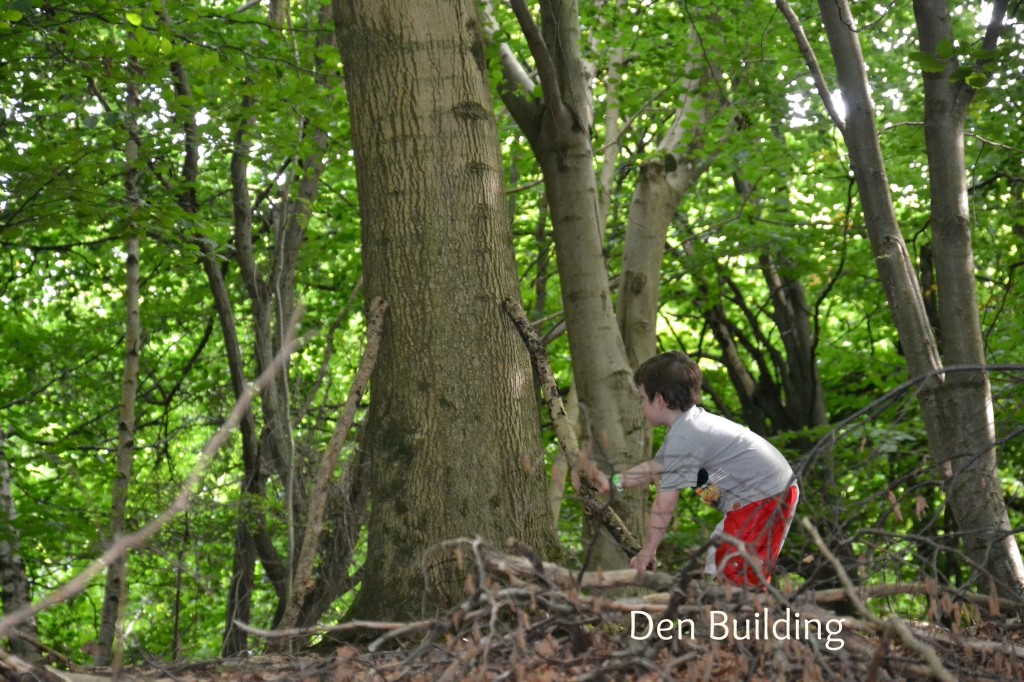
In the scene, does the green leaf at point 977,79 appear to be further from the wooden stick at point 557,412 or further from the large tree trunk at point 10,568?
the large tree trunk at point 10,568

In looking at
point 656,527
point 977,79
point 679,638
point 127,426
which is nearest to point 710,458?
point 656,527

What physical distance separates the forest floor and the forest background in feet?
0.61

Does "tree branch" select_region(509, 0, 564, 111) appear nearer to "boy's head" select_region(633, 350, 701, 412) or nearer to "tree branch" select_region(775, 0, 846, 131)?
"tree branch" select_region(775, 0, 846, 131)

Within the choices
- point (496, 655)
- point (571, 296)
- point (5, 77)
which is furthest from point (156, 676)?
point (5, 77)

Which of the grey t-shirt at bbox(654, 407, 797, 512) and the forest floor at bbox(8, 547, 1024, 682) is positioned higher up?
the grey t-shirt at bbox(654, 407, 797, 512)

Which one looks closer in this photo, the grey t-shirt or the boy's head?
the grey t-shirt

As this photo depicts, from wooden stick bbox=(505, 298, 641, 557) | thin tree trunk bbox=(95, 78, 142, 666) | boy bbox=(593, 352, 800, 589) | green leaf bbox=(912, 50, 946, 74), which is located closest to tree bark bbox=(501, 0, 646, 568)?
wooden stick bbox=(505, 298, 641, 557)

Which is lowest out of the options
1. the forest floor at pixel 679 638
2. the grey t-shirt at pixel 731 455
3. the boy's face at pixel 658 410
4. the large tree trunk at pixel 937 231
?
the forest floor at pixel 679 638

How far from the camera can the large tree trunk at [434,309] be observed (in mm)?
4797

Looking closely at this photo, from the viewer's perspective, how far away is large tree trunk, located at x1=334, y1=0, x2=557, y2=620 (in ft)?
15.7

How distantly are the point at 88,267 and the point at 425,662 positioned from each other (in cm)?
1107

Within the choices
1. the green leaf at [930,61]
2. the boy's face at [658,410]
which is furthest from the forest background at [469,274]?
the boy's face at [658,410]

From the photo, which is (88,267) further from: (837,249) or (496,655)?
(496,655)

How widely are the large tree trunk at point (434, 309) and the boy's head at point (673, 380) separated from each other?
601 millimetres
